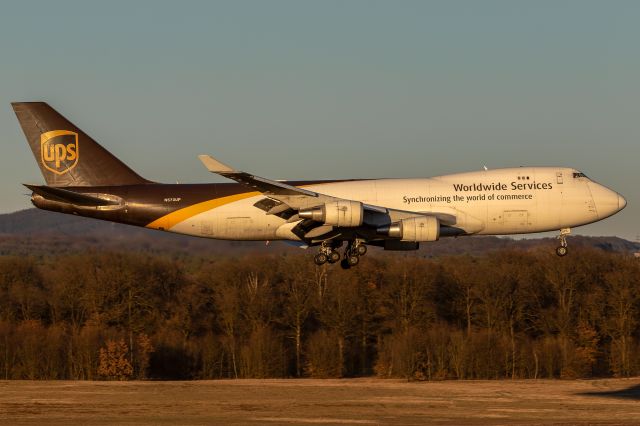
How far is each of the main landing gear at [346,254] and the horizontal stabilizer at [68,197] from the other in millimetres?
10062

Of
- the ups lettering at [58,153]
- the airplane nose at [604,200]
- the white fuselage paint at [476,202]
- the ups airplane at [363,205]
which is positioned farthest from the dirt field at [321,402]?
the ups lettering at [58,153]

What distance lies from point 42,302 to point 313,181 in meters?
46.1

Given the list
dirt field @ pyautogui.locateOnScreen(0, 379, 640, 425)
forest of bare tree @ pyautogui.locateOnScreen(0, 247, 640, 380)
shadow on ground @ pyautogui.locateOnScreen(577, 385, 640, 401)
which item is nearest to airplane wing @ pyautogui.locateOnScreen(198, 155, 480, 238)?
dirt field @ pyautogui.locateOnScreen(0, 379, 640, 425)

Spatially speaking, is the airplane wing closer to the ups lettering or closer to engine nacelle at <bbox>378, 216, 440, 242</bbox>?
engine nacelle at <bbox>378, 216, 440, 242</bbox>

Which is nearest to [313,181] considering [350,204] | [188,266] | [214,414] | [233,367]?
[350,204]

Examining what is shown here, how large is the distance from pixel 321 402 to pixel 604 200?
61.7 ft

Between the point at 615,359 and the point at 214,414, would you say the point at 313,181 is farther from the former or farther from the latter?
the point at 615,359

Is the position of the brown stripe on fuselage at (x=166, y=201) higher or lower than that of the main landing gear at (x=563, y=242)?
higher

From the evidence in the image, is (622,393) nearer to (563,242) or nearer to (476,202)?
(563,242)

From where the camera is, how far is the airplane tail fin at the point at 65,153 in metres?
54.8

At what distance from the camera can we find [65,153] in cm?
5538

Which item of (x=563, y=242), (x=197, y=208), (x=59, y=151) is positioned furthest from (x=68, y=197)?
(x=563, y=242)

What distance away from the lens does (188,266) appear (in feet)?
269

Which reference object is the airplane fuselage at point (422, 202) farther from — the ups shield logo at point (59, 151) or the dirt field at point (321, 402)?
the dirt field at point (321, 402)
